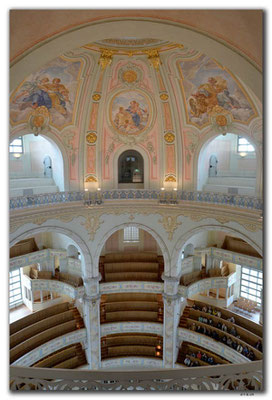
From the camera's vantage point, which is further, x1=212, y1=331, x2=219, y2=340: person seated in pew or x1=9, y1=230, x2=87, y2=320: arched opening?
x1=9, y1=230, x2=87, y2=320: arched opening

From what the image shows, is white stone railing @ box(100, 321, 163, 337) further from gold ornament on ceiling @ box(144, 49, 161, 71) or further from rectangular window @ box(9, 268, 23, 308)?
gold ornament on ceiling @ box(144, 49, 161, 71)

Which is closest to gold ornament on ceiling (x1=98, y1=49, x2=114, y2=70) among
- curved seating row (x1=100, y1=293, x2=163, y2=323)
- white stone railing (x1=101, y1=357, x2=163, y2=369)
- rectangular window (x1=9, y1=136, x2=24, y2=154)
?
rectangular window (x1=9, y1=136, x2=24, y2=154)

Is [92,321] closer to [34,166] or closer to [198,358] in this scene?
[198,358]

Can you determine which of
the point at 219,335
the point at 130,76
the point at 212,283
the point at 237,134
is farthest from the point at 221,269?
the point at 130,76

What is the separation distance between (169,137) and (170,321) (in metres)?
10.3

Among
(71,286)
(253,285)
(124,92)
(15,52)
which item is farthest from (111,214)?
(253,285)

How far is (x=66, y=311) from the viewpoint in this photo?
1627 cm

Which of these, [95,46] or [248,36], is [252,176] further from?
[248,36]

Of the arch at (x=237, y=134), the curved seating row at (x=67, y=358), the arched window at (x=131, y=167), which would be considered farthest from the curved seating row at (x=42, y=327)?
the arch at (x=237, y=134)

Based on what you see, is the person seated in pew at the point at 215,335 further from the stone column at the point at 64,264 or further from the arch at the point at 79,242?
the stone column at the point at 64,264

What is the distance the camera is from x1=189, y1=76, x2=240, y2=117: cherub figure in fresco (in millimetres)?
11602

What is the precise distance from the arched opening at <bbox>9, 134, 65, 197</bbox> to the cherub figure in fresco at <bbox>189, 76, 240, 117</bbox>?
749 centimetres

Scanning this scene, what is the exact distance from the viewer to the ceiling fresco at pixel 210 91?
441 inches

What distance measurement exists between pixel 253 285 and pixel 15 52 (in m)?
19.8
